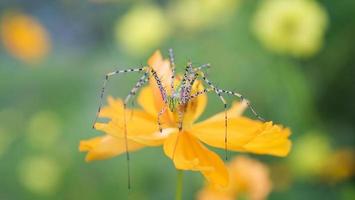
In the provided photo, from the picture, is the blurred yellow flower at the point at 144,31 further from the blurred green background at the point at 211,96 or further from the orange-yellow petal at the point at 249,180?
the orange-yellow petal at the point at 249,180

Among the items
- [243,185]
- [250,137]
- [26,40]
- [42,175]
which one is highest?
[26,40]

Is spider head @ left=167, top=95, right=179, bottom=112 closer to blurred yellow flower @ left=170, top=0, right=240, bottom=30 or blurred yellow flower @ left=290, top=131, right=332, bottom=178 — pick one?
blurred yellow flower @ left=290, top=131, right=332, bottom=178

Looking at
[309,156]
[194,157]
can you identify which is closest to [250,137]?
[194,157]

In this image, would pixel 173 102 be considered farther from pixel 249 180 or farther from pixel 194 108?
pixel 249 180

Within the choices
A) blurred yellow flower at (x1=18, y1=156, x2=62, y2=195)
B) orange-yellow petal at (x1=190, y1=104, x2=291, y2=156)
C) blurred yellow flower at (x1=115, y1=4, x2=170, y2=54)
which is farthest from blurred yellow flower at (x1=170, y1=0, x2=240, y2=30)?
orange-yellow petal at (x1=190, y1=104, x2=291, y2=156)

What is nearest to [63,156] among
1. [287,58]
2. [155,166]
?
[155,166]
